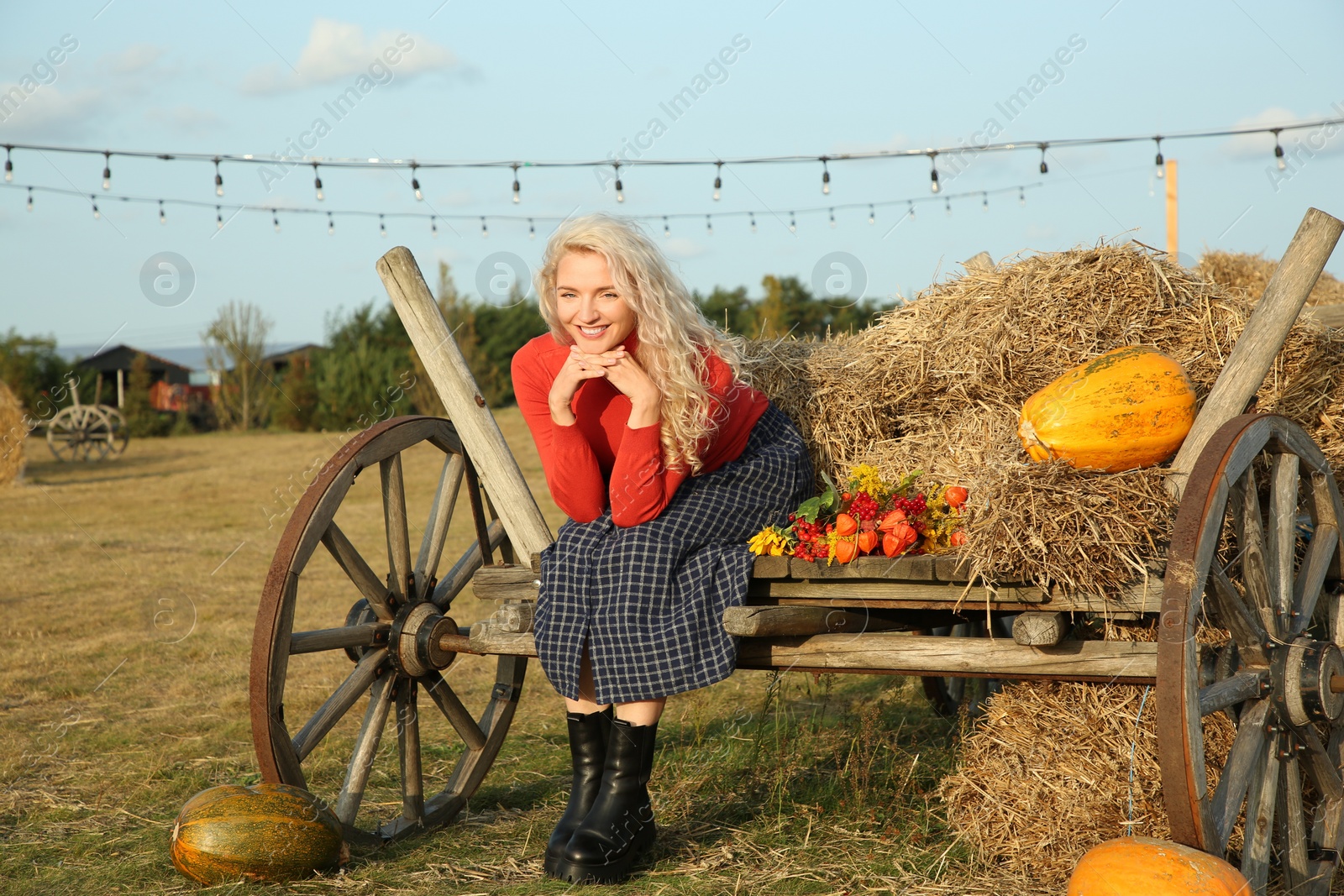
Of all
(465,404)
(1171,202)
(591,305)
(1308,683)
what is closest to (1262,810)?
(1308,683)

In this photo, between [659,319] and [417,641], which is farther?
[417,641]

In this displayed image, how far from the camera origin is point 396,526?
12.6 ft

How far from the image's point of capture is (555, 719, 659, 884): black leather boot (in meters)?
3.20

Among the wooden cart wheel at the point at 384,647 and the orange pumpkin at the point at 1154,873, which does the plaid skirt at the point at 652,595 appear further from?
the orange pumpkin at the point at 1154,873

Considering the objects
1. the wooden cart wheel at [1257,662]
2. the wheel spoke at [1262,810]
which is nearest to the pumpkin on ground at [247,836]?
the wooden cart wheel at [1257,662]

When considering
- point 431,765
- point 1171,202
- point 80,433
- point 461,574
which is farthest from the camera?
point 80,433

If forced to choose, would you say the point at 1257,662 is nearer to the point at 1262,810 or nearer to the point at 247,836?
the point at 1262,810

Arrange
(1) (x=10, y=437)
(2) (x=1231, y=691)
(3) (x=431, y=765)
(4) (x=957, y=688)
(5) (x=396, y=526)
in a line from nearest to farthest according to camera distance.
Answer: (2) (x=1231, y=691) → (5) (x=396, y=526) → (3) (x=431, y=765) → (4) (x=957, y=688) → (1) (x=10, y=437)

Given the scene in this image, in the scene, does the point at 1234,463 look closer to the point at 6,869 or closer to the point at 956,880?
the point at 956,880

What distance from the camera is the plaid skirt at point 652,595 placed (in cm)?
304

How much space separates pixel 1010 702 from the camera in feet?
11.2

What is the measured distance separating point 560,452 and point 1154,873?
6.27ft

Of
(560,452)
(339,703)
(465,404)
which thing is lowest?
(339,703)

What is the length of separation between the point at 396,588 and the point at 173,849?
103 centimetres
